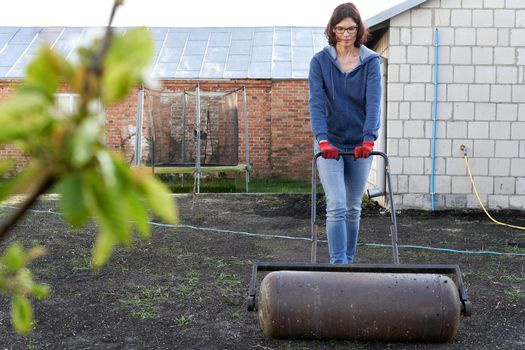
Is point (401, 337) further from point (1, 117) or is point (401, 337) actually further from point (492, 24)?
point (492, 24)

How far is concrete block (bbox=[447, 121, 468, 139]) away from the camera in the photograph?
29.0 feet

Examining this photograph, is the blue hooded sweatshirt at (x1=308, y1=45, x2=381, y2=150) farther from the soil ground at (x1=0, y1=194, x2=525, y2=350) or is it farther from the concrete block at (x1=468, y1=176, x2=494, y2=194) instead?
the concrete block at (x1=468, y1=176, x2=494, y2=194)

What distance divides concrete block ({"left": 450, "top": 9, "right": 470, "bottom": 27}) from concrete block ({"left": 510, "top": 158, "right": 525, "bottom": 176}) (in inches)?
78.5

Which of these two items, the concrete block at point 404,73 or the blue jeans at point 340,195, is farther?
the concrete block at point 404,73

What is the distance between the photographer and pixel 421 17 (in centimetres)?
890

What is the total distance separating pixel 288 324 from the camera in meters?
3.22

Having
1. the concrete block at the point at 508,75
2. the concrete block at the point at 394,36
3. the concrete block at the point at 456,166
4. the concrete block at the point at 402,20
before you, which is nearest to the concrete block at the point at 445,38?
the concrete block at the point at 402,20

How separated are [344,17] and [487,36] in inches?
210

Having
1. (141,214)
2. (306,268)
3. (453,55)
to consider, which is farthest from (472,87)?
(141,214)

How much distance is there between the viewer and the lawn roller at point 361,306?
3.13 metres

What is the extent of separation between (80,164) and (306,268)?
122 inches

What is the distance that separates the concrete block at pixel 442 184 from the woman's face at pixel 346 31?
5087 millimetres

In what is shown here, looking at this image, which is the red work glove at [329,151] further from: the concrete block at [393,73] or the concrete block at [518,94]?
the concrete block at [518,94]

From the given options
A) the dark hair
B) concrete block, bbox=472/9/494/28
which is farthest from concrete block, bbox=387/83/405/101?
the dark hair
